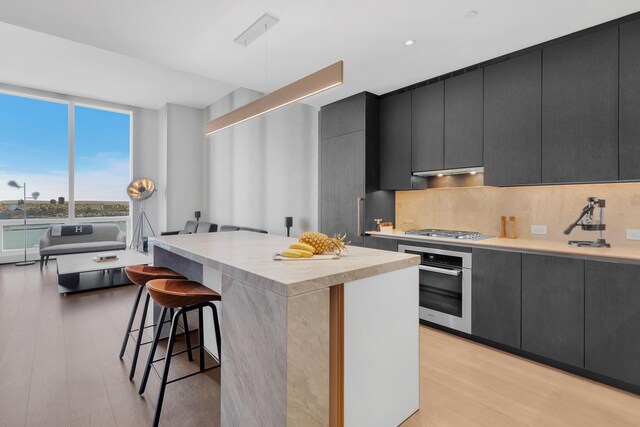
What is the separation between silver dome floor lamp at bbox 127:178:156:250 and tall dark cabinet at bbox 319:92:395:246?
469 cm

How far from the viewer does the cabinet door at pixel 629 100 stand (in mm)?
2211

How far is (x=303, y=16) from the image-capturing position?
238 centimetres

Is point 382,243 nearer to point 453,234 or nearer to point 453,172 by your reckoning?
point 453,234

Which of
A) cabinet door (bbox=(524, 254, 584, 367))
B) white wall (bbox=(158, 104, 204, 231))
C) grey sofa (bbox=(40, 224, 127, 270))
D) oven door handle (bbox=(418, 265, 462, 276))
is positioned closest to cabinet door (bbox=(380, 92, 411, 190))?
oven door handle (bbox=(418, 265, 462, 276))

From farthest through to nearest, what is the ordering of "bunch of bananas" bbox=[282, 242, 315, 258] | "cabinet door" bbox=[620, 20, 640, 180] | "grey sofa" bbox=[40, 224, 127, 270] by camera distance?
"grey sofa" bbox=[40, 224, 127, 270]
"cabinet door" bbox=[620, 20, 640, 180]
"bunch of bananas" bbox=[282, 242, 315, 258]

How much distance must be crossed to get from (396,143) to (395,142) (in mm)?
21

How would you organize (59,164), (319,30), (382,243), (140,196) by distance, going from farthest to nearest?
1. (140,196)
2. (59,164)
3. (382,243)
4. (319,30)

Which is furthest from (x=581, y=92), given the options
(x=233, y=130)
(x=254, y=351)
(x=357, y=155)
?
(x=233, y=130)

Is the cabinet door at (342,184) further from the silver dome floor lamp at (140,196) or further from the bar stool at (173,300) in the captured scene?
the silver dome floor lamp at (140,196)

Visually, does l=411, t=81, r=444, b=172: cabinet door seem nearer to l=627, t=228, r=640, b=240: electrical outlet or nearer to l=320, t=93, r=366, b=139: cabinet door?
l=320, t=93, r=366, b=139: cabinet door

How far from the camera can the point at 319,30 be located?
8.39 ft

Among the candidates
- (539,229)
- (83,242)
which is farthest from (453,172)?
(83,242)

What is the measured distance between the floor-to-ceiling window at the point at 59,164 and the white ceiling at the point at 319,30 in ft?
16.2

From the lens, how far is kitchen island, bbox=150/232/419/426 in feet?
4.14
